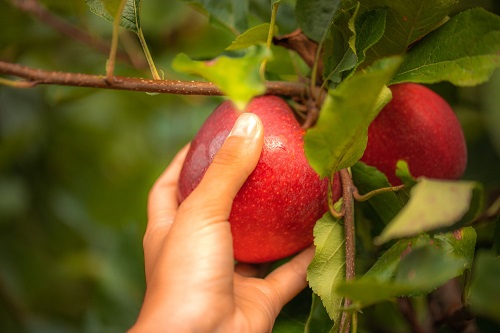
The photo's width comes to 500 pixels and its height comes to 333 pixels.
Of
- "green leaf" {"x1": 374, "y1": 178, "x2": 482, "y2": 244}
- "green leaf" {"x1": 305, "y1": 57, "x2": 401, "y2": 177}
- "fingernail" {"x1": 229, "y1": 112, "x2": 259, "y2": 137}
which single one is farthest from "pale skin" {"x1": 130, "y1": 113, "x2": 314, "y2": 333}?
"green leaf" {"x1": 374, "y1": 178, "x2": 482, "y2": 244}

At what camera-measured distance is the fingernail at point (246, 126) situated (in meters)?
0.63

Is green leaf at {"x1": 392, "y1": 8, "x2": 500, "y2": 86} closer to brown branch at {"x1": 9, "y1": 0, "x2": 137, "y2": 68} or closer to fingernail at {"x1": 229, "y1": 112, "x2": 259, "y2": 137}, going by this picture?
fingernail at {"x1": 229, "y1": 112, "x2": 259, "y2": 137}

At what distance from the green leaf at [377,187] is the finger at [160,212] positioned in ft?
0.85

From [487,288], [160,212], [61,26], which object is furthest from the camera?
[61,26]

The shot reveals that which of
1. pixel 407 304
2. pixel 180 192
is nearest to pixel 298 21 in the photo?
pixel 180 192

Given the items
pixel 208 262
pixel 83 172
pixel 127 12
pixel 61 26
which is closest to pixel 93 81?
pixel 127 12

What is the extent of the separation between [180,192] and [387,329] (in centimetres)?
57

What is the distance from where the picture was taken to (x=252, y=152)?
62 centimetres

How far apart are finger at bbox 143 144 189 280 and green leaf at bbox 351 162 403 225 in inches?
10.3

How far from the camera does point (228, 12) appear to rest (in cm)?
85

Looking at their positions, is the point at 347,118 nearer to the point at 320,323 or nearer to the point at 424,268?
the point at 424,268

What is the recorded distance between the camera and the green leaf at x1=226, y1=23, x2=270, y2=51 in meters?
0.62

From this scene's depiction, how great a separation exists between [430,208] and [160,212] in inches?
18.0

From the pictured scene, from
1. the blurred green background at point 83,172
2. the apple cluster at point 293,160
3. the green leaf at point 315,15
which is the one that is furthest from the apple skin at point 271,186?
the blurred green background at point 83,172
